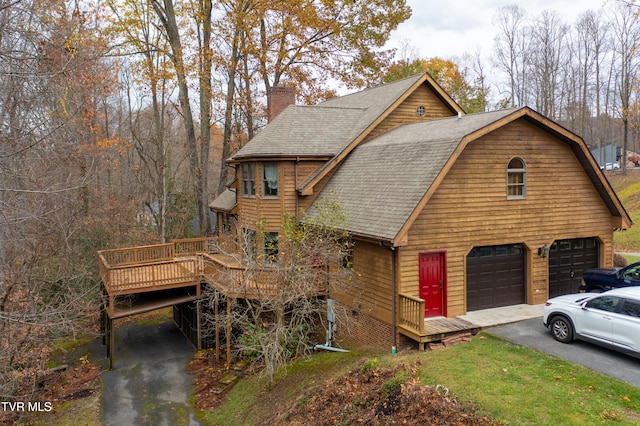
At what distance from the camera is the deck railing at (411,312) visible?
1227 centimetres

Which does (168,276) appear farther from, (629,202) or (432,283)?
(629,202)

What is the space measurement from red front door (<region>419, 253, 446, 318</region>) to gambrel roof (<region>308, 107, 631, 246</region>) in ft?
5.70

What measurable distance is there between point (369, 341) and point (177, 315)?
1208 cm

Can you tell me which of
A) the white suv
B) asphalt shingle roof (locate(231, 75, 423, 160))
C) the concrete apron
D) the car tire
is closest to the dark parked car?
the concrete apron

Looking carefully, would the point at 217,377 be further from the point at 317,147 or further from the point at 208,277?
the point at 317,147

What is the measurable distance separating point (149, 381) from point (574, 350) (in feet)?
45.1

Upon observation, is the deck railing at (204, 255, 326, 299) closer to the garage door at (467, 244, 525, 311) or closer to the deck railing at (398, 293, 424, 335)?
the deck railing at (398, 293, 424, 335)

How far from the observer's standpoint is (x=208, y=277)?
18.2 meters

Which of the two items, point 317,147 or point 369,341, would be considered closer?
point 369,341

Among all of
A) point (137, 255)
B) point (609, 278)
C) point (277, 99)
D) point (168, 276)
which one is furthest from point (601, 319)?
point (137, 255)

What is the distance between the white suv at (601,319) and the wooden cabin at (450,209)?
2.85m

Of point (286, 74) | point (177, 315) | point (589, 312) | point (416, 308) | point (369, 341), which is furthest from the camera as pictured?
point (286, 74)

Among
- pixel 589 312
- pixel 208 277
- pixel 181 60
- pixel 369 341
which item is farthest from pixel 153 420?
pixel 181 60

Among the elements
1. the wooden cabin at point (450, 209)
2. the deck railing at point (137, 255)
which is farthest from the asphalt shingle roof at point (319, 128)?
the deck railing at point (137, 255)
